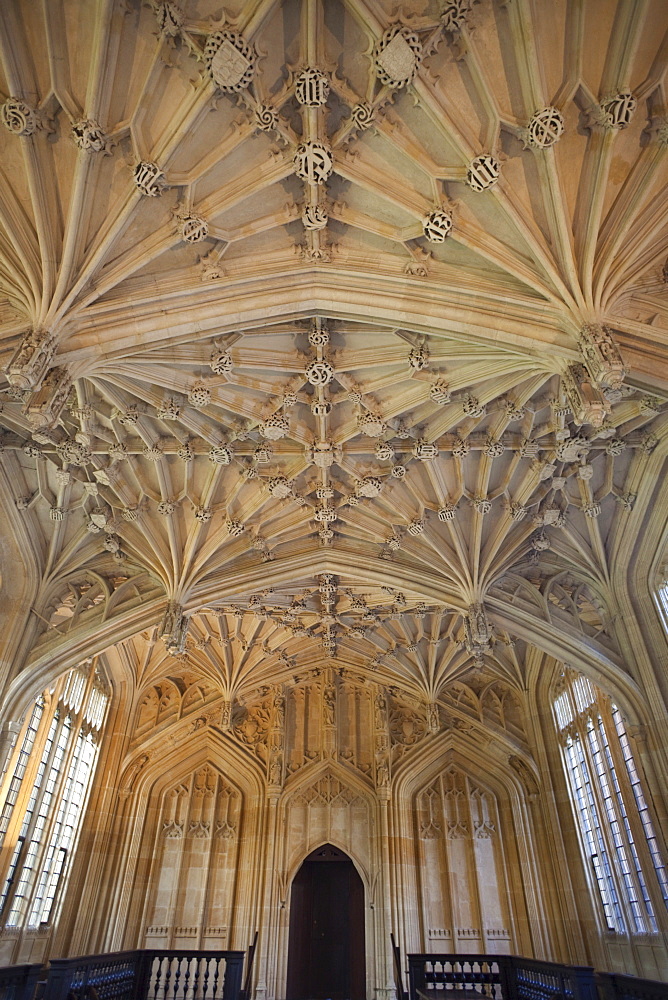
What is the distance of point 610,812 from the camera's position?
47.2ft

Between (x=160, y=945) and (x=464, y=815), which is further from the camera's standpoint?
(x=464, y=815)

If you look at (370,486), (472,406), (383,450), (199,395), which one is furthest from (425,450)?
(199,395)

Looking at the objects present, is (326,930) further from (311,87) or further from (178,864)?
(311,87)

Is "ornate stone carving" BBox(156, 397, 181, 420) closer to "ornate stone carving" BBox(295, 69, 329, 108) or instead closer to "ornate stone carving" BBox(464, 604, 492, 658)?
"ornate stone carving" BBox(295, 69, 329, 108)

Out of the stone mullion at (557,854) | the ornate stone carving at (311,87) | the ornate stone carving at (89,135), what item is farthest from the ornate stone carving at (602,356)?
the stone mullion at (557,854)

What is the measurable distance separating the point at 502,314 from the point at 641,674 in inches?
324

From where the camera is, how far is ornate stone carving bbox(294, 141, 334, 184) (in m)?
7.77

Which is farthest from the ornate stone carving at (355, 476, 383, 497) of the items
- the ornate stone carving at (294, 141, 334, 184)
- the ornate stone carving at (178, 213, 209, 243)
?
the ornate stone carving at (294, 141, 334, 184)

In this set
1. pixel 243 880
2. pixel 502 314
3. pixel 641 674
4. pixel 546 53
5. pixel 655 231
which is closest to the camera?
pixel 546 53

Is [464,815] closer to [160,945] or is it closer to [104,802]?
[160,945]

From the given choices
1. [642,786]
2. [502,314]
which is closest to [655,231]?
[502,314]

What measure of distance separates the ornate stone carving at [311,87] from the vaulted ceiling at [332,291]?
0.15 feet

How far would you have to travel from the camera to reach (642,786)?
13.0 metres

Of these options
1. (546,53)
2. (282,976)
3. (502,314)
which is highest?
(546,53)
